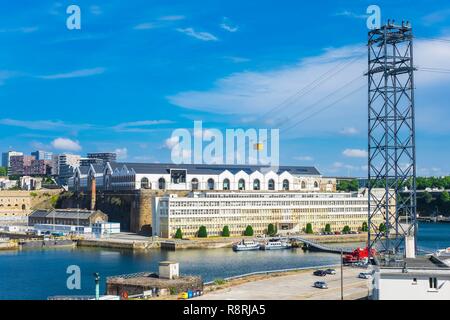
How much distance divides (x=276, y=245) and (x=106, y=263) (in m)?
10.6

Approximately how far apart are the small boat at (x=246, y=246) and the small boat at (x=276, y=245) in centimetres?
40

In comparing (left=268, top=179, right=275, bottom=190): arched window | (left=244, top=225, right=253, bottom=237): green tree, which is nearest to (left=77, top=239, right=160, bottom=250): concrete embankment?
(left=244, top=225, right=253, bottom=237): green tree

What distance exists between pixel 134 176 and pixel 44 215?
699cm

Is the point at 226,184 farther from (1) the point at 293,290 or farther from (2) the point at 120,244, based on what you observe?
(1) the point at 293,290

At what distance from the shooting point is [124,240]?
33031mm

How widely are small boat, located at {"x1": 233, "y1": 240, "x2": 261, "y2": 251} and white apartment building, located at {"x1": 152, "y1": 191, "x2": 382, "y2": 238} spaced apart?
4.19m

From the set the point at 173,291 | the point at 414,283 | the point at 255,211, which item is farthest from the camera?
the point at 255,211

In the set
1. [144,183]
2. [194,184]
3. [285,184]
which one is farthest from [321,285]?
[285,184]

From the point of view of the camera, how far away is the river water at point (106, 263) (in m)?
18.9

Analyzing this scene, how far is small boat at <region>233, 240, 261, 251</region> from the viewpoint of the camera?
31062 mm

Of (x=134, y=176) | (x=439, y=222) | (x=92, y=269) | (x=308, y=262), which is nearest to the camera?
(x=92, y=269)

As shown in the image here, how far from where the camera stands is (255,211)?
37.9 meters
